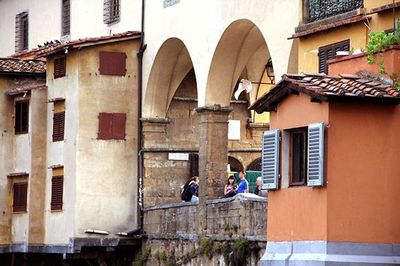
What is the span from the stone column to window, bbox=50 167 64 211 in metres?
5.18

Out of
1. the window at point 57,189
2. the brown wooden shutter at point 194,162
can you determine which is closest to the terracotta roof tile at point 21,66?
the window at point 57,189

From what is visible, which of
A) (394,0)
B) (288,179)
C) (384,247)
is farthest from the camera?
(394,0)

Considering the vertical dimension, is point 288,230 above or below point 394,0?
below

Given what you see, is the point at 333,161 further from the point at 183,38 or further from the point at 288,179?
the point at 183,38

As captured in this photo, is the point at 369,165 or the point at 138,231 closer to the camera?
the point at 369,165

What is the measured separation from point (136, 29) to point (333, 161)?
18484mm

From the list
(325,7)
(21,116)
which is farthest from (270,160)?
(21,116)

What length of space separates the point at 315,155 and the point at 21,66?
21.5 m

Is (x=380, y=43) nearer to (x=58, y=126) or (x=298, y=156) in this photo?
(x=298, y=156)

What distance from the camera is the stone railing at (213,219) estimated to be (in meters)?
34.2

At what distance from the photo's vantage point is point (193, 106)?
44.2 meters

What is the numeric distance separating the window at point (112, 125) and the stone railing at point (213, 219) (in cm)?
215

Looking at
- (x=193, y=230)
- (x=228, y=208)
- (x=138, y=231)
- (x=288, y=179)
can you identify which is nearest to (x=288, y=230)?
(x=288, y=179)

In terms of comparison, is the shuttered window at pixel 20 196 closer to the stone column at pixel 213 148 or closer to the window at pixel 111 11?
the window at pixel 111 11
